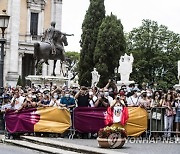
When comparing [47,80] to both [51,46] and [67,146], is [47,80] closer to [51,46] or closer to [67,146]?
[51,46]

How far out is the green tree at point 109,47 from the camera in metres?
63.8

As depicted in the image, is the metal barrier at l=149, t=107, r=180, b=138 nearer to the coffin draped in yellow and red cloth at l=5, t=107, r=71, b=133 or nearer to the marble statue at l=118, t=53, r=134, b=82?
the coffin draped in yellow and red cloth at l=5, t=107, r=71, b=133

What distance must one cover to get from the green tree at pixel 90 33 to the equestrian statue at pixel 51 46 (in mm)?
35038

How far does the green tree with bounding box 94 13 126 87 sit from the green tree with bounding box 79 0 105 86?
1946 mm

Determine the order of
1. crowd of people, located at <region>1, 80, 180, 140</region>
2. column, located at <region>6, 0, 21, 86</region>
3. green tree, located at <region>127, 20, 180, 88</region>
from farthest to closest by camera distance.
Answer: green tree, located at <region>127, 20, 180, 88</region> < column, located at <region>6, 0, 21, 86</region> < crowd of people, located at <region>1, 80, 180, 140</region>

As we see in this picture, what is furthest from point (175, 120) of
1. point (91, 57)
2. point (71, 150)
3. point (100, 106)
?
point (91, 57)

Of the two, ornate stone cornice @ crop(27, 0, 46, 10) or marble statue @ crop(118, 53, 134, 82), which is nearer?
marble statue @ crop(118, 53, 134, 82)

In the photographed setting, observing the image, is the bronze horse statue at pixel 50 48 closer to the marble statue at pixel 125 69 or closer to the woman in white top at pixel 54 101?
the woman in white top at pixel 54 101

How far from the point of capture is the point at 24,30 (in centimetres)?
6869

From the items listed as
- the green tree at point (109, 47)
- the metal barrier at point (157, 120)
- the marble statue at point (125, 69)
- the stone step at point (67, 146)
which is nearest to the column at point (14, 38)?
the green tree at point (109, 47)

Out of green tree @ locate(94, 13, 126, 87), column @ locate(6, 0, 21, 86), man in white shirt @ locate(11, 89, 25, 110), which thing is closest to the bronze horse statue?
man in white shirt @ locate(11, 89, 25, 110)

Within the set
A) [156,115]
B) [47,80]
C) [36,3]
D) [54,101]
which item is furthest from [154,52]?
[156,115]

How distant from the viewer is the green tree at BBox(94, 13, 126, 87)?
63812 mm

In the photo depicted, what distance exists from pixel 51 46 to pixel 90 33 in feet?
122
